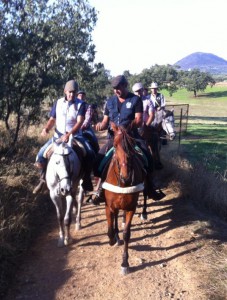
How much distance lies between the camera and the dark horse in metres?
5.62

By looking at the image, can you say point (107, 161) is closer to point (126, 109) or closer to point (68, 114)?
point (126, 109)

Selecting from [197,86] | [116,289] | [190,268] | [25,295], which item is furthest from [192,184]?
[197,86]

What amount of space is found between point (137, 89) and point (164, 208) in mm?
3239

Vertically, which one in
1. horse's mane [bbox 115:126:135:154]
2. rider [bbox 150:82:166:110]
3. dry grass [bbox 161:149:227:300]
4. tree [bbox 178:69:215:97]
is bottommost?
tree [bbox 178:69:215:97]

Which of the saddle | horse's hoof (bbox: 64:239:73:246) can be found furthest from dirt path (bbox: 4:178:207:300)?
the saddle

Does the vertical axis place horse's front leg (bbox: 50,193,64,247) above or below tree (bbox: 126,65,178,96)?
above

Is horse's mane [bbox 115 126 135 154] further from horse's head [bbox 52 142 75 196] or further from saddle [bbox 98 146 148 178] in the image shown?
horse's head [bbox 52 142 75 196]

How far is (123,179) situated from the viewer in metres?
5.68

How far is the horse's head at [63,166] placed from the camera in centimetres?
641

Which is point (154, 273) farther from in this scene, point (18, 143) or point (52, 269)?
point (18, 143)

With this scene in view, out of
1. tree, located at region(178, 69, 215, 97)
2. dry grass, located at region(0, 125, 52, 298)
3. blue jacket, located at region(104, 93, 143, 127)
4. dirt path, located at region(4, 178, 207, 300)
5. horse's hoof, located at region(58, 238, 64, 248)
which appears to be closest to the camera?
dirt path, located at region(4, 178, 207, 300)

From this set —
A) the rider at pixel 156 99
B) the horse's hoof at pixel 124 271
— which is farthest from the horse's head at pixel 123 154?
the rider at pixel 156 99

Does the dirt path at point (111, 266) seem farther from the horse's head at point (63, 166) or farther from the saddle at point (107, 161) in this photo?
the saddle at point (107, 161)

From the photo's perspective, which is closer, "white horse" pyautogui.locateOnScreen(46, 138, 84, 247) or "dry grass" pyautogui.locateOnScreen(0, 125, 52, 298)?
"dry grass" pyautogui.locateOnScreen(0, 125, 52, 298)
